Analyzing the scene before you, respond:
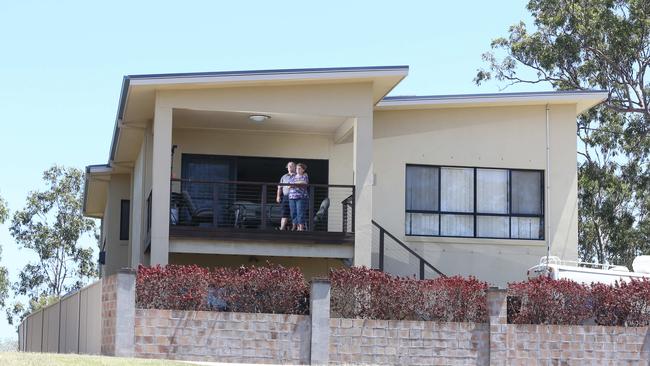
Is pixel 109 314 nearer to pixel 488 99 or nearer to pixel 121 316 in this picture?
pixel 121 316

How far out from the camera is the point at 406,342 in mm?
20656

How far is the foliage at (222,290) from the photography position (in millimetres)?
19969

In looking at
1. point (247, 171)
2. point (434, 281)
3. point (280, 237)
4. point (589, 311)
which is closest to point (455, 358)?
point (434, 281)

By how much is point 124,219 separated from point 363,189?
39.1 ft

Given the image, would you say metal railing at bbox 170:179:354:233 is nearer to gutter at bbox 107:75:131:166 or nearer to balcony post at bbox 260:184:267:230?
balcony post at bbox 260:184:267:230

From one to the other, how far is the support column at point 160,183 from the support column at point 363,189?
3876 mm

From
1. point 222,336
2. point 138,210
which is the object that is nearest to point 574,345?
point 222,336

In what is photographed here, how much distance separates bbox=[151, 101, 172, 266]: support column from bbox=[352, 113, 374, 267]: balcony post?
12.7 feet

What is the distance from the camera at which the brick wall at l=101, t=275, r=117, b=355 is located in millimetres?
19562

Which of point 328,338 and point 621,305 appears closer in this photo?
point 328,338

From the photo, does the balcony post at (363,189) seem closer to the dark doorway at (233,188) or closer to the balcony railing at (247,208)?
the balcony railing at (247,208)

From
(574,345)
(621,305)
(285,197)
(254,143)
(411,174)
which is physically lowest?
(574,345)

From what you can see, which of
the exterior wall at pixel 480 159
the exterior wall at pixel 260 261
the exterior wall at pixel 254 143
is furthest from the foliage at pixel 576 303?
the exterior wall at pixel 254 143

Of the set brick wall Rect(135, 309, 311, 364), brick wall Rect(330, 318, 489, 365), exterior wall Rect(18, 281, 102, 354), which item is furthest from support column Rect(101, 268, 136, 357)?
brick wall Rect(330, 318, 489, 365)
